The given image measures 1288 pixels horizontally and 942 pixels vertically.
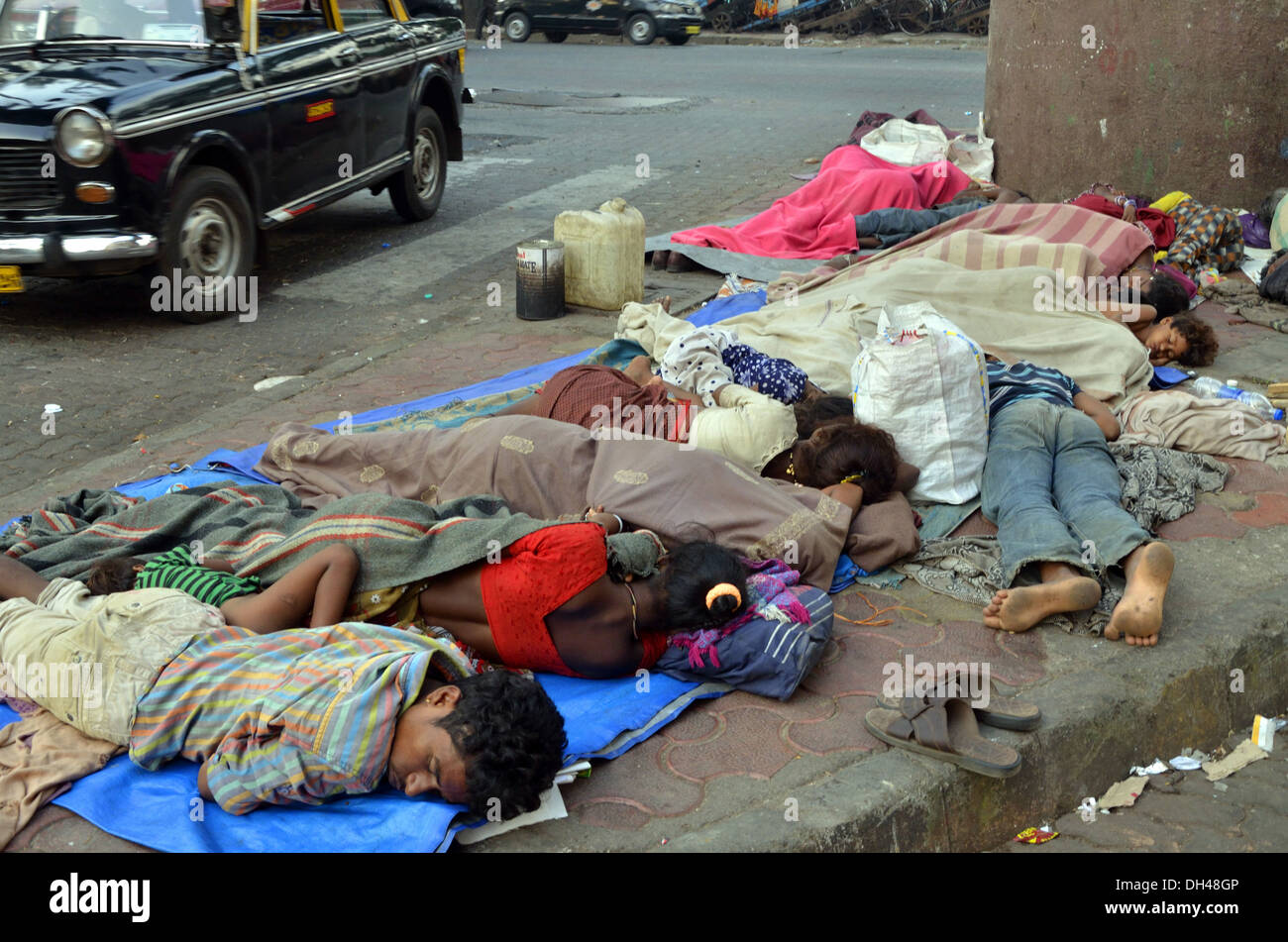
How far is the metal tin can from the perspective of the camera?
6.05 metres

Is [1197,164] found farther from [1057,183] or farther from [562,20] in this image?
[562,20]

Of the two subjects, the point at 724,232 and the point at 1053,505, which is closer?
the point at 1053,505

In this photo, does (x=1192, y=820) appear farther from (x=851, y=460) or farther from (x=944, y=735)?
(x=851, y=460)

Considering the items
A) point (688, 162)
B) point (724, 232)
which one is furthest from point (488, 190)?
point (724, 232)

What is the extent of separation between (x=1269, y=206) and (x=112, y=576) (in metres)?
6.55

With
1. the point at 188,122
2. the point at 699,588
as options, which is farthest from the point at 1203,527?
the point at 188,122

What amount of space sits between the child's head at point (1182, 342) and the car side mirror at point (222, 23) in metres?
4.70

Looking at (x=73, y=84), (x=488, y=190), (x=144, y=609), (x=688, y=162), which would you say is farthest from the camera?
(x=688, y=162)

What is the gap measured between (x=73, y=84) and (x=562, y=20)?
1640 cm

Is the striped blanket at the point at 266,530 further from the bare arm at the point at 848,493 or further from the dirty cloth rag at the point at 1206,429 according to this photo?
the dirty cloth rag at the point at 1206,429

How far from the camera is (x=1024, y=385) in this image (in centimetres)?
432

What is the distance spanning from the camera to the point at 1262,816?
2.85 meters

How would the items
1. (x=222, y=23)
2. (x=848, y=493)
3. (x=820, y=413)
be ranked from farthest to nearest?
(x=222, y=23), (x=820, y=413), (x=848, y=493)

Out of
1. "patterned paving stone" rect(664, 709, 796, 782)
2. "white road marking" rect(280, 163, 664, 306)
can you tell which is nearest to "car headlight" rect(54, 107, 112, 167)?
"white road marking" rect(280, 163, 664, 306)
